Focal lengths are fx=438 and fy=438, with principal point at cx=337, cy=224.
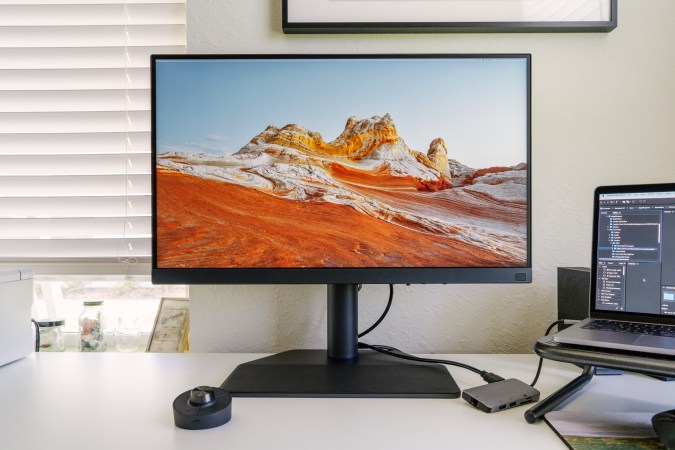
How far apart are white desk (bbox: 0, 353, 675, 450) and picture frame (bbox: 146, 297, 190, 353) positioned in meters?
0.16

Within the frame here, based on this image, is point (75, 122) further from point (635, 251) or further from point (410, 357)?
point (635, 251)

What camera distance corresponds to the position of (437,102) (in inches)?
33.5

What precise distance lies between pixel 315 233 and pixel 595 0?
856mm

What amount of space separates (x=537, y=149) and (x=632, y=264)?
0.38 metres

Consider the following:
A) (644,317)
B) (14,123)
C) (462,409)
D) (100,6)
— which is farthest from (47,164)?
(644,317)

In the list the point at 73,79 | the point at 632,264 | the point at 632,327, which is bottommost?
the point at 632,327

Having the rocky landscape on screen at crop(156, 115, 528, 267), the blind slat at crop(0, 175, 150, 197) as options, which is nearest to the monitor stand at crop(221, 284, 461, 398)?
the rocky landscape on screen at crop(156, 115, 528, 267)

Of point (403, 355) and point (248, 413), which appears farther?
point (403, 355)

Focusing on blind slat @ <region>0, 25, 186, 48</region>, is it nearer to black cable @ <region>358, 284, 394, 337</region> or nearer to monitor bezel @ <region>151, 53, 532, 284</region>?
monitor bezel @ <region>151, 53, 532, 284</region>

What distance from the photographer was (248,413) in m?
0.67

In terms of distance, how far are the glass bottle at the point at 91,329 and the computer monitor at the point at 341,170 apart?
0.38 m

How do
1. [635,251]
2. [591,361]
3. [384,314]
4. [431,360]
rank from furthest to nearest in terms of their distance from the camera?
[384,314] < [431,360] < [635,251] < [591,361]

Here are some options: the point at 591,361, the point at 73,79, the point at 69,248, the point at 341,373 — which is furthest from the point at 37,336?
the point at 591,361

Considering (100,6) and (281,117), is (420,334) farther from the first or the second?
(100,6)
